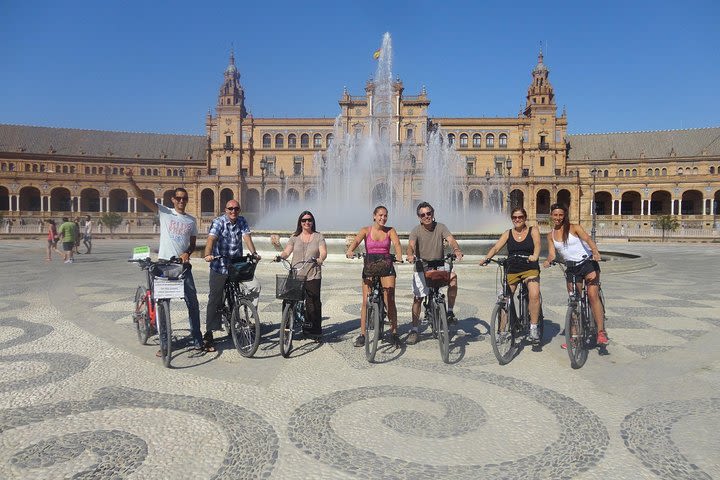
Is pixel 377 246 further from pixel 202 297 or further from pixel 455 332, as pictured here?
pixel 202 297

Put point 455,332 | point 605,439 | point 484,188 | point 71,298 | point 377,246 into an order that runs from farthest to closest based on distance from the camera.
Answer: point 484,188
point 71,298
point 455,332
point 377,246
point 605,439

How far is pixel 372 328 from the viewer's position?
5.94m

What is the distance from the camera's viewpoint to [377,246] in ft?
20.2

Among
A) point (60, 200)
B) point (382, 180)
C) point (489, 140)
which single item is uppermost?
point (489, 140)

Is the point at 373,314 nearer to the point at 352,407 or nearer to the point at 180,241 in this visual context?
the point at 352,407

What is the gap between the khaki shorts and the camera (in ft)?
19.5

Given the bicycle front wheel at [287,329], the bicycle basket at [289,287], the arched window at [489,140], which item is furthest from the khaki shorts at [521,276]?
the arched window at [489,140]

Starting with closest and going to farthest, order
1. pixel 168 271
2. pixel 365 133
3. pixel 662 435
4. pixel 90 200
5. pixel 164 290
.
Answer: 1. pixel 662 435
2. pixel 164 290
3. pixel 168 271
4. pixel 365 133
5. pixel 90 200

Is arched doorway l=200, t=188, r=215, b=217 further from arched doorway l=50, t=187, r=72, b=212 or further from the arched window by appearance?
the arched window

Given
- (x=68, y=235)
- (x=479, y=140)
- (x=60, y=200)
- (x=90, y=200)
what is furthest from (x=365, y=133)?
(x=68, y=235)

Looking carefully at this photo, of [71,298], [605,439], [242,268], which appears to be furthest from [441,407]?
[71,298]

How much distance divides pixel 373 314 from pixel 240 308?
66.3 inches

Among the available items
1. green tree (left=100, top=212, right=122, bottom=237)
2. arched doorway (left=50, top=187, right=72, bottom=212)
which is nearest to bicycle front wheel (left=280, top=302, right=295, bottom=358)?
green tree (left=100, top=212, right=122, bottom=237)

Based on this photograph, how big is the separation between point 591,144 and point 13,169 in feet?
287
